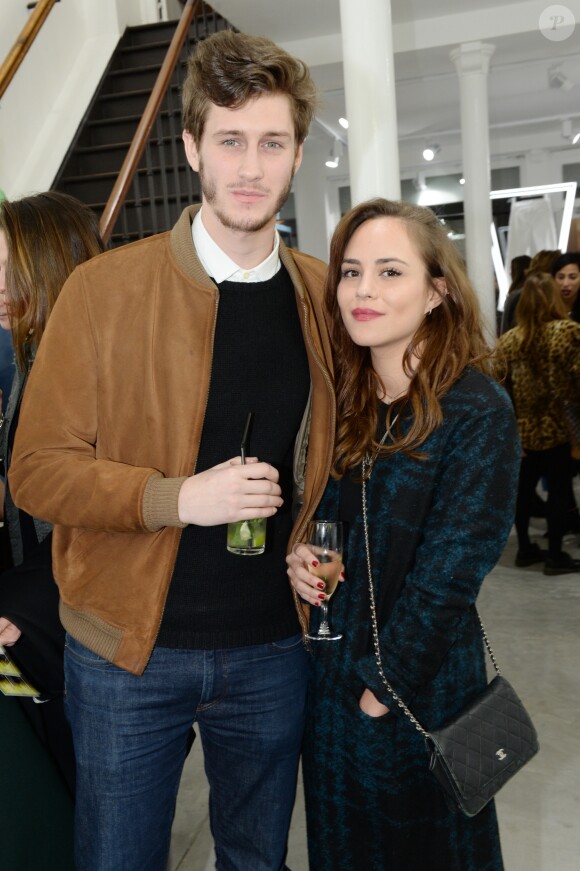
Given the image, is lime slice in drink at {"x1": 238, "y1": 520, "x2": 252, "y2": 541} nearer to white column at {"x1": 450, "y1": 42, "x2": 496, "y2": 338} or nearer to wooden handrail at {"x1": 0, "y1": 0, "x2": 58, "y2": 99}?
wooden handrail at {"x1": 0, "y1": 0, "x2": 58, "y2": 99}

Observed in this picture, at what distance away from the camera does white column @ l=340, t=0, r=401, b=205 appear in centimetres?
432

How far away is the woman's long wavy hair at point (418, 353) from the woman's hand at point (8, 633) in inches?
28.1

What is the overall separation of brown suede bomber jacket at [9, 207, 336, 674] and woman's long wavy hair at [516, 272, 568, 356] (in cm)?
333

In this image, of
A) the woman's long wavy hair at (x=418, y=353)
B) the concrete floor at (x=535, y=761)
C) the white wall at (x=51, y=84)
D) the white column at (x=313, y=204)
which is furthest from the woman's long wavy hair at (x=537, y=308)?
the white column at (x=313, y=204)

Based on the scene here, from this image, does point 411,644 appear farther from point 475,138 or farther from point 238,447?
point 475,138

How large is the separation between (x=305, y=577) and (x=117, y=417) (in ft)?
1.46

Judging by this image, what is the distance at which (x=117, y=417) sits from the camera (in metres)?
1.48

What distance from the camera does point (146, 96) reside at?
7.54 metres

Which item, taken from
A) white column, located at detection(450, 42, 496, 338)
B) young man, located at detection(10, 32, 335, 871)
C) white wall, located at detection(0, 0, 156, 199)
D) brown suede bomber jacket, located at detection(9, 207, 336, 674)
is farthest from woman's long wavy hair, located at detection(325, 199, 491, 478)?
white column, located at detection(450, 42, 496, 338)

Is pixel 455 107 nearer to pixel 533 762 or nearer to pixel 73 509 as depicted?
pixel 533 762

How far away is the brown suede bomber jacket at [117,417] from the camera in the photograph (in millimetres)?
1439

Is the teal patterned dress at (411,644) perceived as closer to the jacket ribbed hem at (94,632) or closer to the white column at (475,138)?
the jacket ribbed hem at (94,632)

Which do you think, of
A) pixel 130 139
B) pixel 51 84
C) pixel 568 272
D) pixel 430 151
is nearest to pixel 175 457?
pixel 568 272

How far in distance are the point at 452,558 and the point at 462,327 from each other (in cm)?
46
